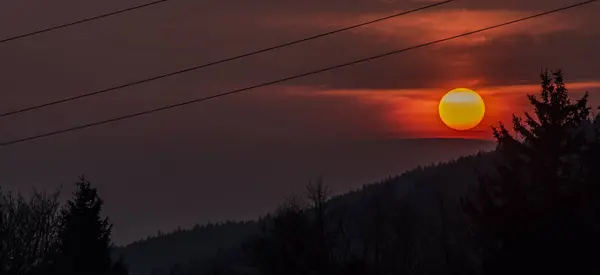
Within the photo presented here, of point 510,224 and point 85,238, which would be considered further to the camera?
point 85,238

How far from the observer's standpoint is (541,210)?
124 feet

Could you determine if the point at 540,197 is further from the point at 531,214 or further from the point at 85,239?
the point at 85,239

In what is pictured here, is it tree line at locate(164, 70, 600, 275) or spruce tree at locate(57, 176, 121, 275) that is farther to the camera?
spruce tree at locate(57, 176, 121, 275)

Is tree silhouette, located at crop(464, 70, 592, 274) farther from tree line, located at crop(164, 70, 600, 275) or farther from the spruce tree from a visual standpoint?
the spruce tree

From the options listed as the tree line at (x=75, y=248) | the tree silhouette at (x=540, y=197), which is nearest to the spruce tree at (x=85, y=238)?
the tree line at (x=75, y=248)

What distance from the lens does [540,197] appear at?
39.5m

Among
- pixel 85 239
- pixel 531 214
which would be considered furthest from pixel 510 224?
pixel 85 239

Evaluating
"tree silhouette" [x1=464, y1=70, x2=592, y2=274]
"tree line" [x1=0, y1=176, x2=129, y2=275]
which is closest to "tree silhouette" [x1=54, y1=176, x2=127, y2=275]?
"tree line" [x1=0, y1=176, x2=129, y2=275]

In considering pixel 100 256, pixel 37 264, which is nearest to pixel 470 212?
pixel 100 256

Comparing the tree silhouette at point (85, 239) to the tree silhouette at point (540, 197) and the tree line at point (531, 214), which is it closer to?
the tree line at point (531, 214)

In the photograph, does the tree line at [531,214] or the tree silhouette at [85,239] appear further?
the tree silhouette at [85,239]

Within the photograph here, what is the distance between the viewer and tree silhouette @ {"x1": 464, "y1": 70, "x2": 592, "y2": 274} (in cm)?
3641

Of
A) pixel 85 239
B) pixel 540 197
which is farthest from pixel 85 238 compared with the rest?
pixel 540 197

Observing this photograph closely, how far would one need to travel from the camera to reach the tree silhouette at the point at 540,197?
119 ft
